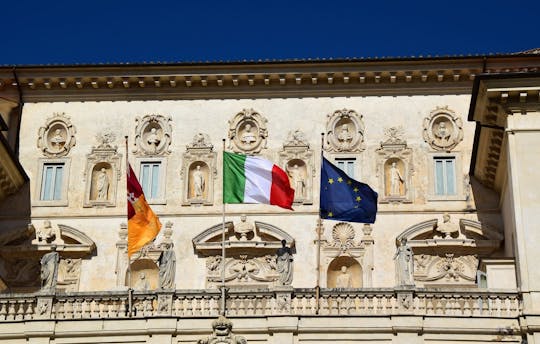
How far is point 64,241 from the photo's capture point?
38.8 metres

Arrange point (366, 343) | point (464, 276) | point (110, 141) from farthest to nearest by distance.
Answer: point (110, 141) < point (464, 276) < point (366, 343)

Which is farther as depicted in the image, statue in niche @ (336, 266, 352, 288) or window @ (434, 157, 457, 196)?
window @ (434, 157, 457, 196)

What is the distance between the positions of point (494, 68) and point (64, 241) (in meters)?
15.6

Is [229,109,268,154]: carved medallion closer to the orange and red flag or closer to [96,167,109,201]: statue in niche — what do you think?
[96,167,109,201]: statue in niche

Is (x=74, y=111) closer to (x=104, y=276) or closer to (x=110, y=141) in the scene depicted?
(x=110, y=141)

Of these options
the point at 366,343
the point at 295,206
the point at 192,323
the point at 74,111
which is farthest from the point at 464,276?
the point at 74,111

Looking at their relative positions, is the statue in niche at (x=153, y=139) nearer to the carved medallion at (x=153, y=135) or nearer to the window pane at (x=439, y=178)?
the carved medallion at (x=153, y=135)

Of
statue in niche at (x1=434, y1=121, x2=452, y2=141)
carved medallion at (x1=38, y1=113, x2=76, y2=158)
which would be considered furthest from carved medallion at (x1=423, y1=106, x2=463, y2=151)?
carved medallion at (x1=38, y1=113, x2=76, y2=158)

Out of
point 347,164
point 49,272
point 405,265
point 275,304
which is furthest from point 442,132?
point 49,272

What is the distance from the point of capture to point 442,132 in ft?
130

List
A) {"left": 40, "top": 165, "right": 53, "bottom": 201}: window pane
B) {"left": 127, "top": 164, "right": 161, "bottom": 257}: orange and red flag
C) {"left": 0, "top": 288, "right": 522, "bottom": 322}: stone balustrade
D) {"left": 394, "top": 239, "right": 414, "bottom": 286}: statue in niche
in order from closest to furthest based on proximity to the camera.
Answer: {"left": 0, "top": 288, "right": 522, "bottom": 322}: stone balustrade, {"left": 394, "top": 239, "right": 414, "bottom": 286}: statue in niche, {"left": 127, "top": 164, "right": 161, "bottom": 257}: orange and red flag, {"left": 40, "top": 165, "right": 53, "bottom": 201}: window pane

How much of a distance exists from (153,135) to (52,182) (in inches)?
149

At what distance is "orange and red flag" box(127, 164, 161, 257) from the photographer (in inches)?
1312

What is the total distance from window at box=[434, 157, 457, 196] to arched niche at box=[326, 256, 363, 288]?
370 centimetres
